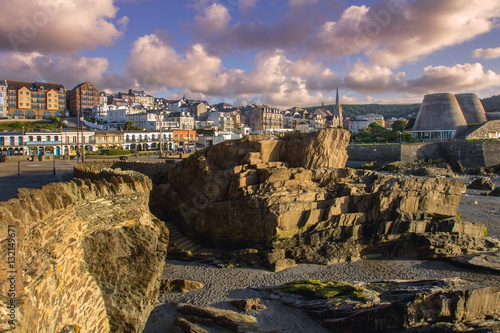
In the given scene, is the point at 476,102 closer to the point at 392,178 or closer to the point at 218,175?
the point at 392,178

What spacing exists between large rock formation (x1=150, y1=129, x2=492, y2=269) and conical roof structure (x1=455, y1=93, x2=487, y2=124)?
59502 mm

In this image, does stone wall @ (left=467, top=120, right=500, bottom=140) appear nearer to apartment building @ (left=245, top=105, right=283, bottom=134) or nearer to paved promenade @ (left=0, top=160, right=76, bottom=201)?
apartment building @ (left=245, top=105, right=283, bottom=134)

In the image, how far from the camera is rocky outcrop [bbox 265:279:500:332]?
9570 millimetres

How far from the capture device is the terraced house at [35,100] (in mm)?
77562

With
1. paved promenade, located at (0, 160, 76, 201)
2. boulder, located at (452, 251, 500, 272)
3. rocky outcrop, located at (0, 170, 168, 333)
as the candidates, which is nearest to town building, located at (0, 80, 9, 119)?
paved promenade, located at (0, 160, 76, 201)

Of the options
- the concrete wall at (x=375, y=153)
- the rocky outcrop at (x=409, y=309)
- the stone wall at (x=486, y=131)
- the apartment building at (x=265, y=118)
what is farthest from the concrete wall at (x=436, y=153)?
the rocky outcrop at (x=409, y=309)

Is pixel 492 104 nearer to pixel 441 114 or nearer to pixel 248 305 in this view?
pixel 441 114

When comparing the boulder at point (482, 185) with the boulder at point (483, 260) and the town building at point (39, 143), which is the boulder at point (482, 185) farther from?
the town building at point (39, 143)

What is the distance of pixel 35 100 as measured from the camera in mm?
81562

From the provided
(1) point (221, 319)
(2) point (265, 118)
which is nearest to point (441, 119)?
(2) point (265, 118)

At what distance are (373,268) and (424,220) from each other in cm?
487

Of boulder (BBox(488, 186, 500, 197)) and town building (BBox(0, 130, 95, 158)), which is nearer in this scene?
boulder (BBox(488, 186, 500, 197))

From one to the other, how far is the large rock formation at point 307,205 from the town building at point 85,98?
7674 centimetres

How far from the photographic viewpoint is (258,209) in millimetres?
16250
